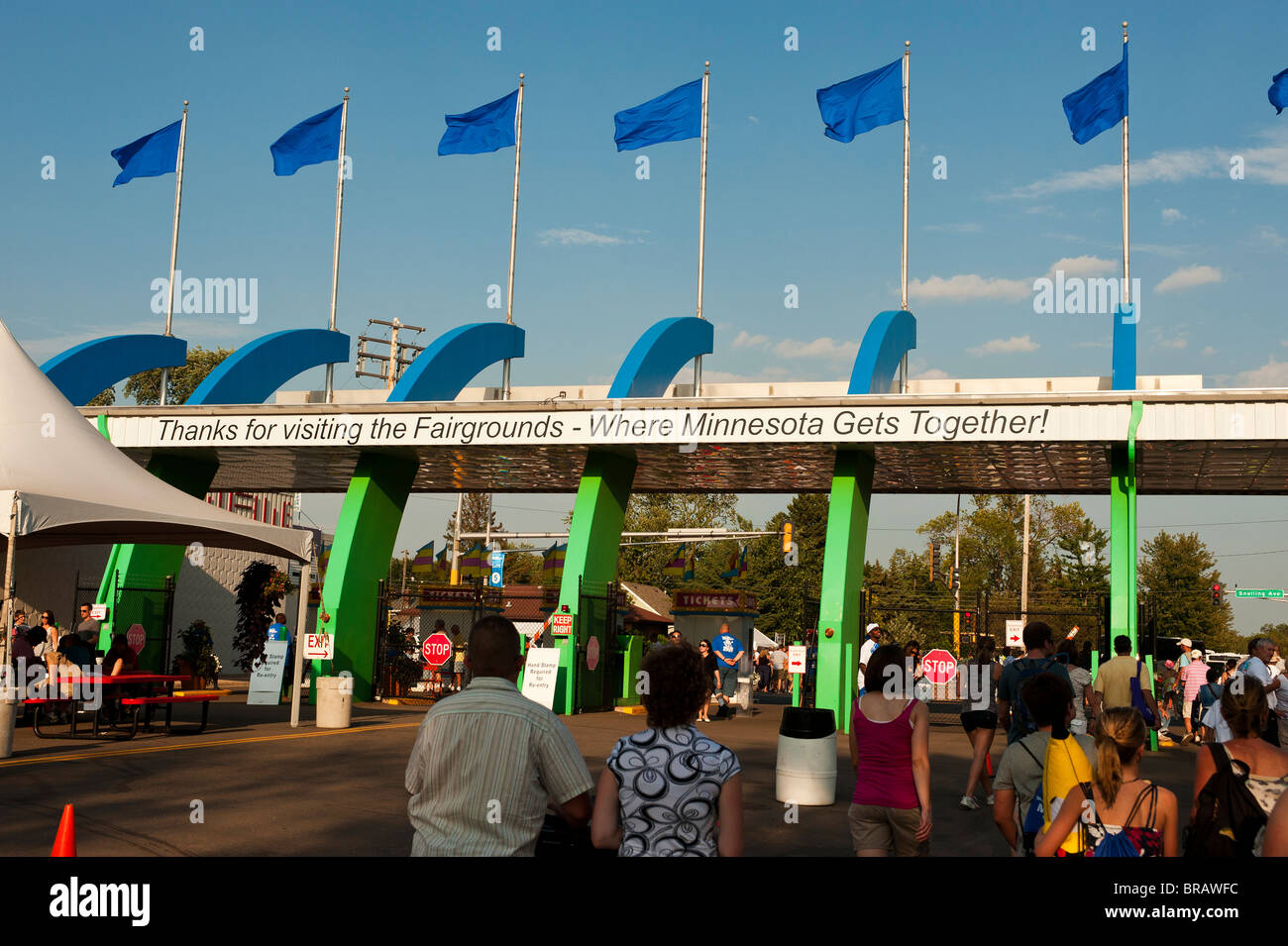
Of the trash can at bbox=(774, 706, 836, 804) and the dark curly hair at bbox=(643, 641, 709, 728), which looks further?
the trash can at bbox=(774, 706, 836, 804)

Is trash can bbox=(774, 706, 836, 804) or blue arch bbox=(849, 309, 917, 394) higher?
blue arch bbox=(849, 309, 917, 394)

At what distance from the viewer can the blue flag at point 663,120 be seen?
24.6 meters

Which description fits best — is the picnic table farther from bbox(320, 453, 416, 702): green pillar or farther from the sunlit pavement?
bbox(320, 453, 416, 702): green pillar

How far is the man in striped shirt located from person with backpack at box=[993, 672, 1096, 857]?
8.25 feet

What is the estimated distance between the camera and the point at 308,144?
26453mm

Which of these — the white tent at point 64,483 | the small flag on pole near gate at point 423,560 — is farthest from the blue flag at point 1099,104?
the small flag on pole near gate at point 423,560

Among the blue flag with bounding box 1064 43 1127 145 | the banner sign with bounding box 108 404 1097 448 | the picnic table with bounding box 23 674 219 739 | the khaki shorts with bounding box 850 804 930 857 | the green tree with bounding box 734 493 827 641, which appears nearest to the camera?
the khaki shorts with bounding box 850 804 930 857

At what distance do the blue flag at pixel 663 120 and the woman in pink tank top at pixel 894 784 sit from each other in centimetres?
2007

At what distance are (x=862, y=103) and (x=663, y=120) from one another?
13.3ft

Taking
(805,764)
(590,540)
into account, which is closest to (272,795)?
(805,764)

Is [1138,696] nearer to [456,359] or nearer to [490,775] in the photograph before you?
[490,775]

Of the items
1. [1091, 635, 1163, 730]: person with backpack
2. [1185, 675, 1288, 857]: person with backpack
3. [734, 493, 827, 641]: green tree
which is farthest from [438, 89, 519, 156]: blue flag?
[734, 493, 827, 641]: green tree

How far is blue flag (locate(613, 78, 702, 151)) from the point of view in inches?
969

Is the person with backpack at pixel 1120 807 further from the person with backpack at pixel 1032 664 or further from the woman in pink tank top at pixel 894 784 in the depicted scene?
the person with backpack at pixel 1032 664
